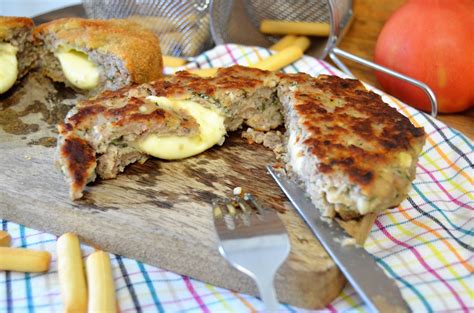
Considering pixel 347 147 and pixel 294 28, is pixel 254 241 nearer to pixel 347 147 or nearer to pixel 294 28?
pixel 347 147

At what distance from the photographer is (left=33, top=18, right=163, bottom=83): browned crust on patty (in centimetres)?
366

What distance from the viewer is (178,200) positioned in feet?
8.95

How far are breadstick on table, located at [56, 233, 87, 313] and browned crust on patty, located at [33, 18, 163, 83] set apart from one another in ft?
4.71

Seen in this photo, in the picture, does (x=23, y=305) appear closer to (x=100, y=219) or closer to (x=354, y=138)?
(x=100, y=219)

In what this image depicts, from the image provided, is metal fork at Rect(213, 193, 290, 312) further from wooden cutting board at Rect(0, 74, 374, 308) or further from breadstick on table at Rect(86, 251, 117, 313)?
breadstick on table at Rect(86, 251, 117, 313)

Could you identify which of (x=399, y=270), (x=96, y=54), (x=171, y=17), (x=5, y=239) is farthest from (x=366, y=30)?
(x=5, y=239)

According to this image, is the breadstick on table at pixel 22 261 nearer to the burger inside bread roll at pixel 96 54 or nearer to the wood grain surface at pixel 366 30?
the burger inside bread roll at pixel 96 54

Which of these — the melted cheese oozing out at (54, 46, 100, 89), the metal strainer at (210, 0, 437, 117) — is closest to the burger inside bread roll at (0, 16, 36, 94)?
the melted cheese oozing out at (54, 46, 100, 89)

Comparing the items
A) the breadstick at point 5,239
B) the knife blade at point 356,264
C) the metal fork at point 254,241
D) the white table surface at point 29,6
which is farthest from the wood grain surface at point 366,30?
the breadstick at point 5,239

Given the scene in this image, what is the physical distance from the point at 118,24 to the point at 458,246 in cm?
265

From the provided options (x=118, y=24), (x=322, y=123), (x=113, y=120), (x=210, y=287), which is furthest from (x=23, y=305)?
(x=118, y=24)

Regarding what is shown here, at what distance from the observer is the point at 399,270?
8.28 feet

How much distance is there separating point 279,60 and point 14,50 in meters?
1.85

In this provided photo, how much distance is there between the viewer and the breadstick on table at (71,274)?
2223 mm
